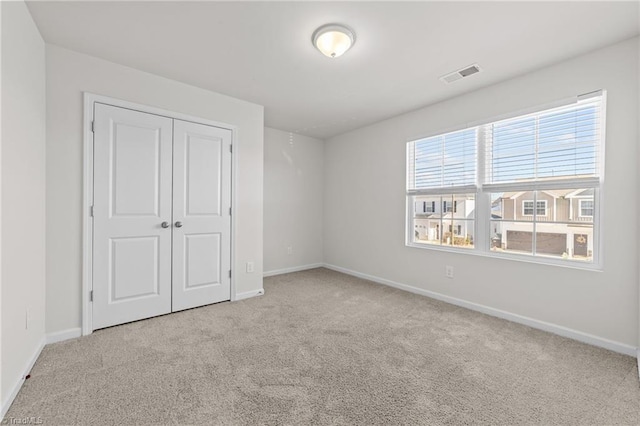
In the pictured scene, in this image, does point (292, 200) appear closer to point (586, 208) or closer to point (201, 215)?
point (201, 215)

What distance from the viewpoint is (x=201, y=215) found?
3.17 metres

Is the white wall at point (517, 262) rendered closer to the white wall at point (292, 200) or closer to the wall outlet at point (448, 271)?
the wall outlet at point (448, 271)

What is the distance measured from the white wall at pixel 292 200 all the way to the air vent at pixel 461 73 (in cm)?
273

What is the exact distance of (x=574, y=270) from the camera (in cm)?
245

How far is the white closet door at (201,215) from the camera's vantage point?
9.86 feet

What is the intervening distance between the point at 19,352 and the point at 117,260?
38.6 inches

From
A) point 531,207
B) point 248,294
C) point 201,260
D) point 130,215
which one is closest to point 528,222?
point 531,207

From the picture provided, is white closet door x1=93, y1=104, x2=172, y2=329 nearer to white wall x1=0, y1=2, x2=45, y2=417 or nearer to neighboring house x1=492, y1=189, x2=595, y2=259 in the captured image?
white wall x1=0, y1=2, x2=45, y2=417

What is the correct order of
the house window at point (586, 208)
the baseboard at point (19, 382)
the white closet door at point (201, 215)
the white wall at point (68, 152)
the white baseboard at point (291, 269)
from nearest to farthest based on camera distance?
the baseboard at point (19, 382) < the white wall at point (68, 152) < the house window at point (586, 208) < the white closet door at point (201, 215) < the white baseboard at point (291, 269)

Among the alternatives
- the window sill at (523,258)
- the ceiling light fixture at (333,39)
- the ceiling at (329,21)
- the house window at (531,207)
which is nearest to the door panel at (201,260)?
the ceiling at (329,21)

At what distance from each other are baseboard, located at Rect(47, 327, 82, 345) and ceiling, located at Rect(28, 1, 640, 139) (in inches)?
94.6

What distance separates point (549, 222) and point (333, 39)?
102 inches

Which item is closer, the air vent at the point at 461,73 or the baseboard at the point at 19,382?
the baseboard at the point at 19,382

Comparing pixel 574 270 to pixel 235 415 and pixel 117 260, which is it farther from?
pixel 117 260
